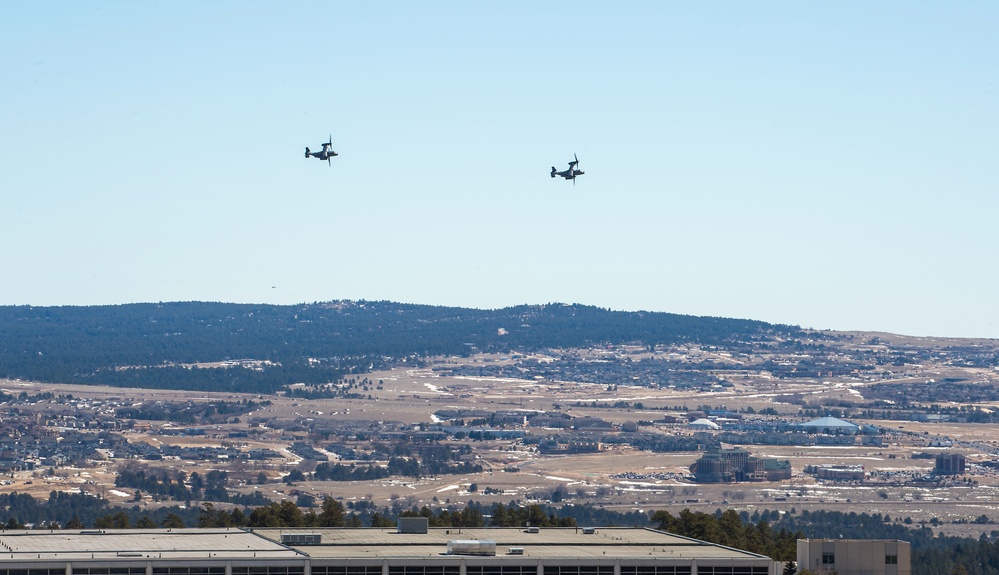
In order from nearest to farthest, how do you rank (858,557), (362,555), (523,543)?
(362,555) < (523,543) < (858,557)

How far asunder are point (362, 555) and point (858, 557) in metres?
35.9

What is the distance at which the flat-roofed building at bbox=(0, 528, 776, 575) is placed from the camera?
4968 inches

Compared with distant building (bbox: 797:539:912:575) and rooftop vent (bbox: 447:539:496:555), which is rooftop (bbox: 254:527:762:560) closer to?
rooftop vent (bbox: 447:539:496:555)

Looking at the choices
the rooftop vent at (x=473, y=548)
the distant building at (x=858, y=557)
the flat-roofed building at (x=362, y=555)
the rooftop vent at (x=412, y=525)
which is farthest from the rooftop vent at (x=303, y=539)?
the distant building at (x=858, y=557)

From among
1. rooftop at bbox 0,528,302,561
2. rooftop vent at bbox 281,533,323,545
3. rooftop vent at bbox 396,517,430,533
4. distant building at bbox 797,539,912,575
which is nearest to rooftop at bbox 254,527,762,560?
rooftop vent at bbox 281,533,323,545

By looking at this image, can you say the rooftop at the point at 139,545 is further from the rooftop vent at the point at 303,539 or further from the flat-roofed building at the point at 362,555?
the rooftop vent at the point at 303,539

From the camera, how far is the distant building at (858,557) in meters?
144

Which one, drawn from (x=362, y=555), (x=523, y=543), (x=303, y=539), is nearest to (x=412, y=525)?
(x=523, y=543)

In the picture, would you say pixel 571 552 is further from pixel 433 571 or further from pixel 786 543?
pixel 786 543

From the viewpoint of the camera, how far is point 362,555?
13225 cm

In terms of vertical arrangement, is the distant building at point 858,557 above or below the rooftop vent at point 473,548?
below

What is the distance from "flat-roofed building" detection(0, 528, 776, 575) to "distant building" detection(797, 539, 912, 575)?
7.97 metres

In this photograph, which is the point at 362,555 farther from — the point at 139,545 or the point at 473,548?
the point at 139,545

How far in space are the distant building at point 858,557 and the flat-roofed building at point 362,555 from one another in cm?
797
